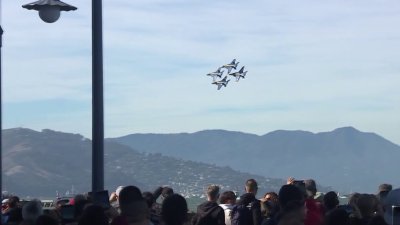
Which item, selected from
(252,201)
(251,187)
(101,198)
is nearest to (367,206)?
(101,198)

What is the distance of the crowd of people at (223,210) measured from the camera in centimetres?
1040

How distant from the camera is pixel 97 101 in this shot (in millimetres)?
14188

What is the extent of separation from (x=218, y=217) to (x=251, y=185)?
1.49m

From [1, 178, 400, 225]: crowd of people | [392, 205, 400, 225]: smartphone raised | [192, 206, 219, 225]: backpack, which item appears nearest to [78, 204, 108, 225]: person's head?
[1, 178, 400, 225]: crowd of people

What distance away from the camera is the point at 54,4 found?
14.8 meters

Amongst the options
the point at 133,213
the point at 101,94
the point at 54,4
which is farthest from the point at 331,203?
the point at 133,213

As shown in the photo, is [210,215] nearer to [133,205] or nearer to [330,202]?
[330,202]

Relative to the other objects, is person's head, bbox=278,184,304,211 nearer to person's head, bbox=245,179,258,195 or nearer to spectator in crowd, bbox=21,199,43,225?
spectator in crowd, bbox=21,199,43,225

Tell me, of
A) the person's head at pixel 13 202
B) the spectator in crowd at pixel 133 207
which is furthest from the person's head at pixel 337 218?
the person's head at pixel 13 202

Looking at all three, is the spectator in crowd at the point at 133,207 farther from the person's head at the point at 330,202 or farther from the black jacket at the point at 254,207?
the person's head at the point at 330,202

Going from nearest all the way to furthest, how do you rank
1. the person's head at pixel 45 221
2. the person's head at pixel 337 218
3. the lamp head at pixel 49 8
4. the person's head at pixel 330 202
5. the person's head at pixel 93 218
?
the person's head at pixel 45 221 < the person's head at pixel 93 218 < the person's head at pixel 337 218 < the lamp head at pixel 49 8 < the person's head at pixel 330 202

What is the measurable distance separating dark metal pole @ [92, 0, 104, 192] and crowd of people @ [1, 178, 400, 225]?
33 centimetres

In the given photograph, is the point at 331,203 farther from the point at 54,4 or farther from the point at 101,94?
the point at 54,4

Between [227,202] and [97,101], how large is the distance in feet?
9.57
